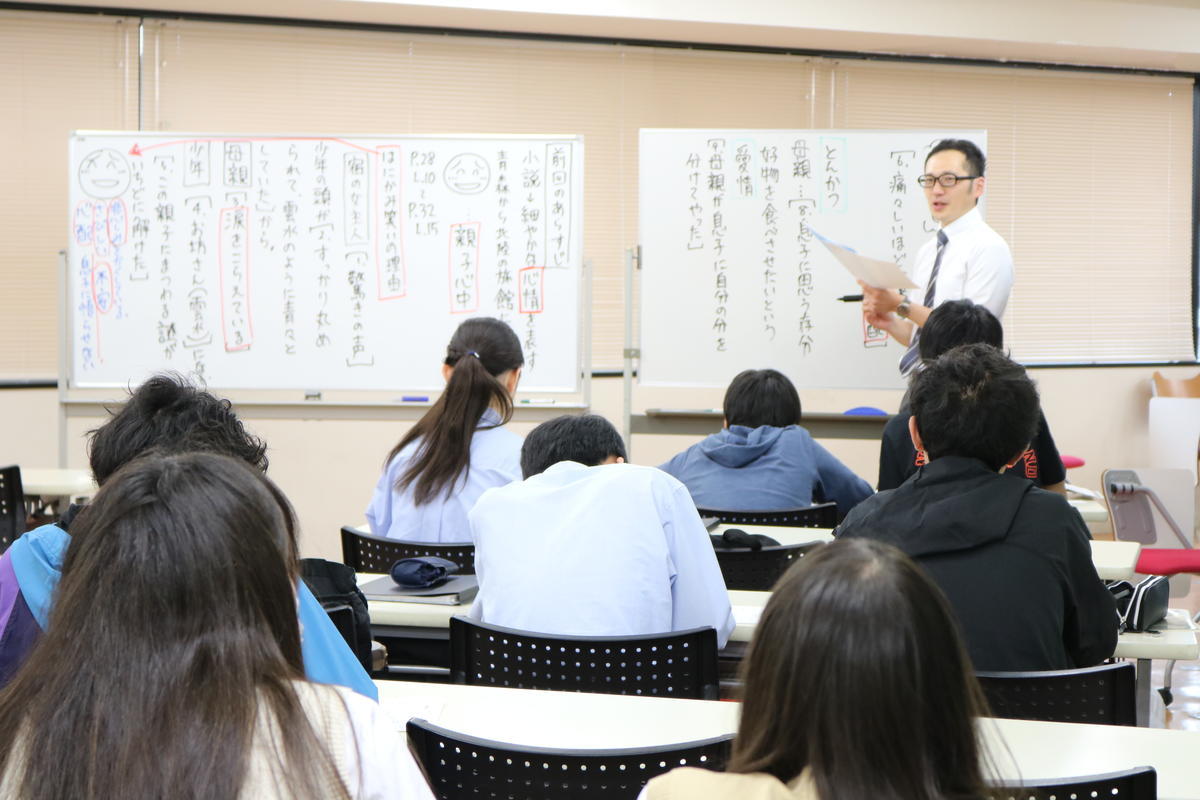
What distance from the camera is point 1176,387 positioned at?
22.5 ft

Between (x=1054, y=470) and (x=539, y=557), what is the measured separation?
159 centimetres

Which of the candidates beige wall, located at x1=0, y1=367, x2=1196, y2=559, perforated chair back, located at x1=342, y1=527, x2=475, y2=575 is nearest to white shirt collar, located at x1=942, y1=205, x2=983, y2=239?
beige wall, located at x1=0, y1=367, x2=1196, y2=559

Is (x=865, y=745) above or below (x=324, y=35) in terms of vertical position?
below

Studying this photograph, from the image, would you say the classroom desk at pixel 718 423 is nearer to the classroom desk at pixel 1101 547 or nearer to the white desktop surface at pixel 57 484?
the classroom desk at pixel 1101 547

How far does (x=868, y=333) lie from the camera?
5.07 meters

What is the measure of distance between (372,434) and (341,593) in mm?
4394

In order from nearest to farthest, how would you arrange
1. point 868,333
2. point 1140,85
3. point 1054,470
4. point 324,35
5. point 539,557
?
1. point 539,557
2. point 1054,470
3. point 868,333
4. point 324,35
5. point 1140,85

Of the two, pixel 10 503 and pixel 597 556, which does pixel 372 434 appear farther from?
pixel 597 556

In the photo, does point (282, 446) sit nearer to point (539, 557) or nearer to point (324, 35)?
point (324, 35)

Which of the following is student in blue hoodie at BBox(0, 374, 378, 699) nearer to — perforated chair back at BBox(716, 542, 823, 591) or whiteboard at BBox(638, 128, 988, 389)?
perforated chair back at BBox(716, 542, 823, 591)

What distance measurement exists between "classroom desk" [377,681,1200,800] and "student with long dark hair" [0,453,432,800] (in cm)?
61

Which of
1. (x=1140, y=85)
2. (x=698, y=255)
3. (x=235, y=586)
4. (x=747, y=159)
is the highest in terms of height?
(x=1140, y=85)

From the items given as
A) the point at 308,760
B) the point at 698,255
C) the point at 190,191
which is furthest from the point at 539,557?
the point at 190,191

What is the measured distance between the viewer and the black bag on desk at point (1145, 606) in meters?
2.17
